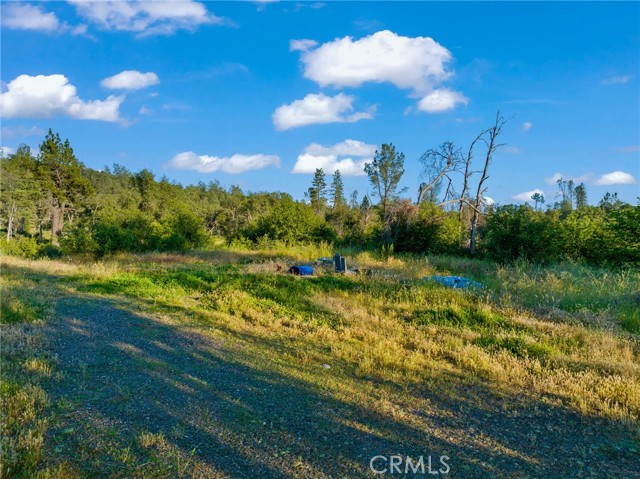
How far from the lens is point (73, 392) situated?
159 inches

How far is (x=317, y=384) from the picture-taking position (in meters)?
4.66

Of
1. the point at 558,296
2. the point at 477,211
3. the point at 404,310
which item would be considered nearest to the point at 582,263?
the point at 477,211

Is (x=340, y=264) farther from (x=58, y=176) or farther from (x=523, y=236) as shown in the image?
(x=58, y=176)

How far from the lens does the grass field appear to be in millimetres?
3094

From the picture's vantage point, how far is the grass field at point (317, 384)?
10.2 ft

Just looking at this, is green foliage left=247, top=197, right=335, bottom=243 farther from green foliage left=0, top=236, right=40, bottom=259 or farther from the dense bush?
green foliage left=0, top=236, right=40, bottom=259

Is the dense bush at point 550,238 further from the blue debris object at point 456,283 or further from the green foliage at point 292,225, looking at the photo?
the green foliage at point 292,225

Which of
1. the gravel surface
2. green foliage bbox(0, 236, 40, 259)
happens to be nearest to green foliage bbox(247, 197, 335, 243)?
green foliage bbox(0, 236, 40, 259)

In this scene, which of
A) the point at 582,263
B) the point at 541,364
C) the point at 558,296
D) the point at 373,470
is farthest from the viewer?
the point at 582,263

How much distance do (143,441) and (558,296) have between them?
9.27 metres

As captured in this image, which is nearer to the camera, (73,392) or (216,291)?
(73,392)

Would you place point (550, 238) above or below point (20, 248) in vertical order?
above

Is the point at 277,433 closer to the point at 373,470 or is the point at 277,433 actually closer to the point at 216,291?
the point at 373,470

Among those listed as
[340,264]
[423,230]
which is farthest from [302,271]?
[423,230]
